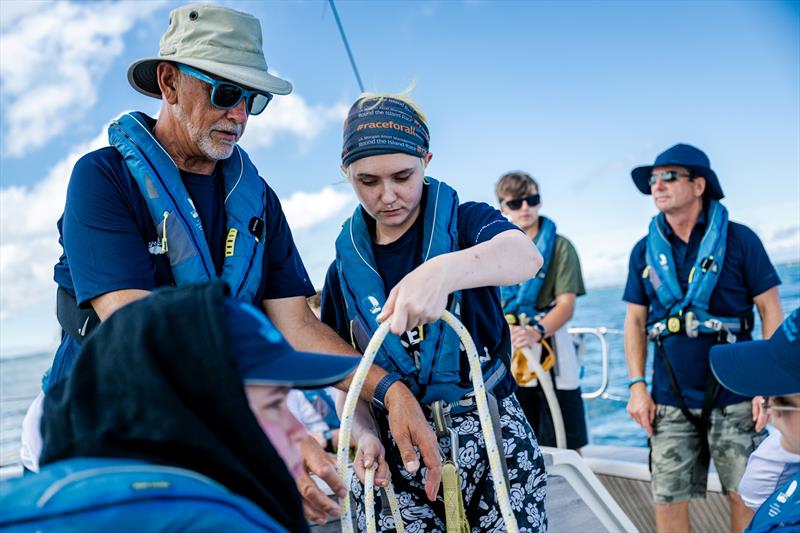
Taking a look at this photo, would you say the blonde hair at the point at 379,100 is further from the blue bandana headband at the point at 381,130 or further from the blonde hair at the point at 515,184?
the blonde hair at the point at 515,184

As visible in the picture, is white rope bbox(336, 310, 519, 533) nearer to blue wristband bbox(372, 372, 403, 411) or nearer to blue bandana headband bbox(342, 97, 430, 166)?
blue wristband bbox(372, 372, 403, 411)

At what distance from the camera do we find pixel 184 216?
211cm

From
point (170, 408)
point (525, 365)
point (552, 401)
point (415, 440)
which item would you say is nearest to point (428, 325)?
point (415, 440)

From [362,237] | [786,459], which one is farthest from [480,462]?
[786,459]

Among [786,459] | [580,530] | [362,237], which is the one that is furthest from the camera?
[580,530]

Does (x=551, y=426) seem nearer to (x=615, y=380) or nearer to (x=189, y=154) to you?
(x=189, y=154)

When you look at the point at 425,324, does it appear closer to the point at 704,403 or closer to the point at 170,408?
the point at 170,408

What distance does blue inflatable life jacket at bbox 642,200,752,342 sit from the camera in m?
4.14

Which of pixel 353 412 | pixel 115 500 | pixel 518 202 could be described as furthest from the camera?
pixel 518 202

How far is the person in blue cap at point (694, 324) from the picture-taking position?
4.05 m

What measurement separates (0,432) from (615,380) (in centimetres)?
1799

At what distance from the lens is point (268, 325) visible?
119cm

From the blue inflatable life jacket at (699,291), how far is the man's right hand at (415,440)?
8.46 ft

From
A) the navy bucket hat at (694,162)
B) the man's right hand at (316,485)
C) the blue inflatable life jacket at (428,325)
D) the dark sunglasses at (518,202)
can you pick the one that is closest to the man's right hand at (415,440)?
the blue inflatable life jacket at (428,325)
